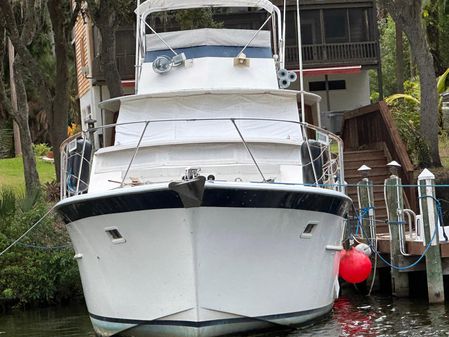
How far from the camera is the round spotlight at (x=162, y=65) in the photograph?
16.6 m

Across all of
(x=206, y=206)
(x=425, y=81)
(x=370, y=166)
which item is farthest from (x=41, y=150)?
(x=206, y=206)

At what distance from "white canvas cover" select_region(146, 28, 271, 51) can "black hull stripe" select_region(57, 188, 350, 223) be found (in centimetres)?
436

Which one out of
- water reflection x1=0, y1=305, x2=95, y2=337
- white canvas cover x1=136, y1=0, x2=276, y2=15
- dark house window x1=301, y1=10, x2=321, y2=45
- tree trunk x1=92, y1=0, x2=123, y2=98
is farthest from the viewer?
dark house window x1=301, y1=10, x2=321, y2=45

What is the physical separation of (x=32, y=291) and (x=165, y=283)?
291 inches

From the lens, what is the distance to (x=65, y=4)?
88.6ft

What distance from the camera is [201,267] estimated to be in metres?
12.6

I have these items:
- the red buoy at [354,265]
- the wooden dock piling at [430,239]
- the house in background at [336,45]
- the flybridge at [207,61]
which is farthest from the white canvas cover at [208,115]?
the house in background at [336,45]

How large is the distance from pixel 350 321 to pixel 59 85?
1314 centimetres

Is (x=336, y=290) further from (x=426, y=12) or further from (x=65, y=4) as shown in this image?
(x=426, y=12)

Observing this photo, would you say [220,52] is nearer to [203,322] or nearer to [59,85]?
[203,322]

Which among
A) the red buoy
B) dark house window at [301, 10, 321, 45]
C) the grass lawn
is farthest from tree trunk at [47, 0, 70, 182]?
dark house window at [301, 10, 321, 45]

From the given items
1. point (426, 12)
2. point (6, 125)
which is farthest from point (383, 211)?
point (6, 125)

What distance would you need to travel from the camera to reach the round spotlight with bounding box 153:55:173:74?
652 inches

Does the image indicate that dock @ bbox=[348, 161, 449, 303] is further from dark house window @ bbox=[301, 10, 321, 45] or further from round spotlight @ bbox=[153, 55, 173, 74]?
dark house window @ bbox=[301, 10, 321, 45]
